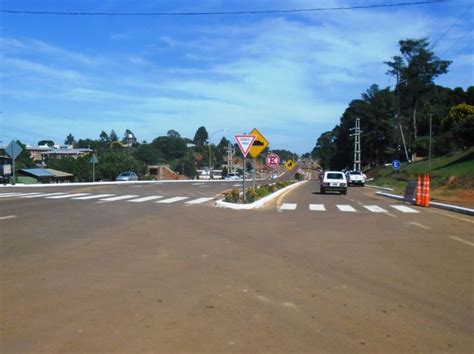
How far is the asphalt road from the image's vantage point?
540cm

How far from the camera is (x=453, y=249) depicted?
1121 cm

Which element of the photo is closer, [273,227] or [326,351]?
[326,351]

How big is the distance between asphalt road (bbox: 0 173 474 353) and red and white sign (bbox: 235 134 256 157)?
942cm

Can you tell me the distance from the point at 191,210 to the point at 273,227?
19.4ft

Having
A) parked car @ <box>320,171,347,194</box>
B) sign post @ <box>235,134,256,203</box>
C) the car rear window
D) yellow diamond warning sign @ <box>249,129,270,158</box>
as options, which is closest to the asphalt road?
sign post @ <box>235,134,256,203</box>

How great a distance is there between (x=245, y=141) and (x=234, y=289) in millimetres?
16304

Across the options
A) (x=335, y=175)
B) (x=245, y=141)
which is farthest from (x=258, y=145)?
(x=335, y=175)

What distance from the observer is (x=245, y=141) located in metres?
23.4

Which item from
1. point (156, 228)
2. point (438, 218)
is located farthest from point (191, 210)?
point (438, 218)

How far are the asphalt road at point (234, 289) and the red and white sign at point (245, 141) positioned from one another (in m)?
9.42

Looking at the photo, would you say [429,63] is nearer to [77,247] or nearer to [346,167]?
[346,167]

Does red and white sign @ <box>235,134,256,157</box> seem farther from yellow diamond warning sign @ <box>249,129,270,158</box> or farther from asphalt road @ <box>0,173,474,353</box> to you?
asphalt road @ <box>0,173,474,353</box>

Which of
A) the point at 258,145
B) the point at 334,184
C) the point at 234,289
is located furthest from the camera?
the point at 334,184

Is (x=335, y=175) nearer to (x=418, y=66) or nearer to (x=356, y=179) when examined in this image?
(x=356, y=179)
